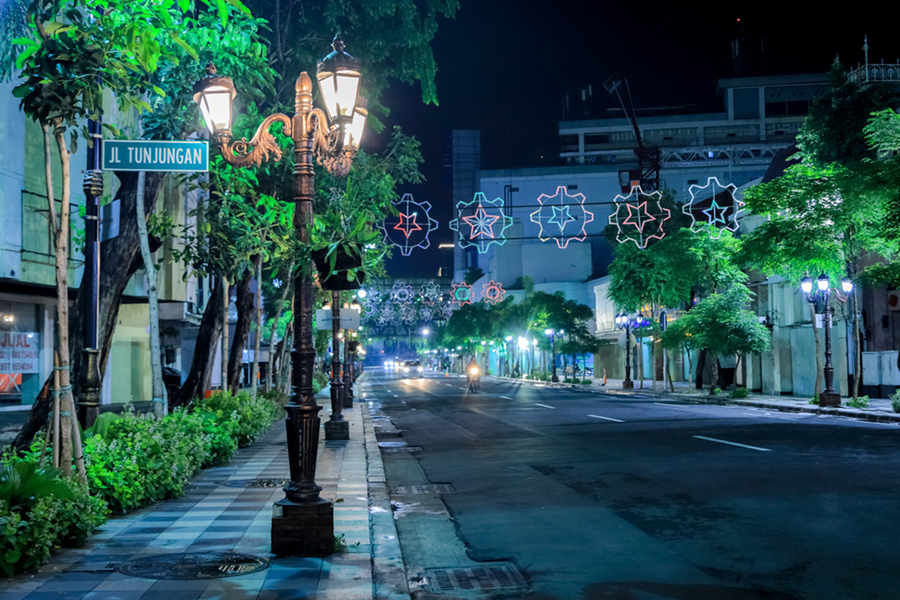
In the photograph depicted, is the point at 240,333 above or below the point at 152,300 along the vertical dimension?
below

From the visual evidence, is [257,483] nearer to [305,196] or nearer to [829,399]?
[305,196]

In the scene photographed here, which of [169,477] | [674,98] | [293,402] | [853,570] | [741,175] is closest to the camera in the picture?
[853,570]

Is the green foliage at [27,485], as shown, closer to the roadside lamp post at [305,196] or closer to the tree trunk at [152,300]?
the roadside lamp post at [305,196]

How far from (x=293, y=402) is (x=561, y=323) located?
179 ft

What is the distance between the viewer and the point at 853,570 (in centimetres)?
658

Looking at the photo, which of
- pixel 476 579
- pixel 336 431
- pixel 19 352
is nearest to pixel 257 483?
pixel 476 579

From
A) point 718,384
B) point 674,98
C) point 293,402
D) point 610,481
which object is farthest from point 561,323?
point 293,402

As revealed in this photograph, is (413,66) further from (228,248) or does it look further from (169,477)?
(169,477)

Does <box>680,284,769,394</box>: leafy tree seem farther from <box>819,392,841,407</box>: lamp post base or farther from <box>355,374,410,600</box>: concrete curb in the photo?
<box>355,374,410,600</box>: concrete curb

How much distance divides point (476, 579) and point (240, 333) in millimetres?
16356

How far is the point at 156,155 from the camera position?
923cm

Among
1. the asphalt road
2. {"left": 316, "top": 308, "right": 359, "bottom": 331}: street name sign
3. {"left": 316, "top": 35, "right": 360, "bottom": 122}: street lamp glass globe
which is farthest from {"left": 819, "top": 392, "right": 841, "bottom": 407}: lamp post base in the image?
{"left": 316, "top": 35, "right": 360, "bottom": 122}: street lamp glass globe

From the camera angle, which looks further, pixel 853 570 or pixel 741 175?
pixel 741 175

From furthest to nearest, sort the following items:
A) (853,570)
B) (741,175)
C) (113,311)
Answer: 1. (741,175)
2. (113,311)
3. (853,570)
